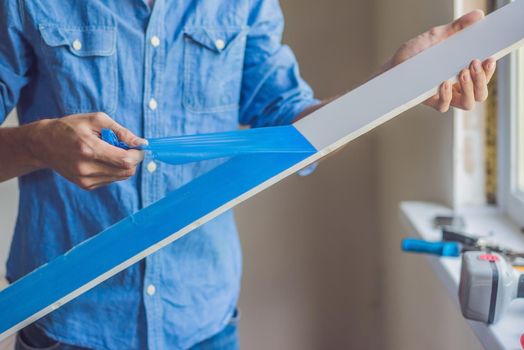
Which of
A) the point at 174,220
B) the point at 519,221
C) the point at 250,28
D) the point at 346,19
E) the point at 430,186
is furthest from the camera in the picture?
the point at 346,19

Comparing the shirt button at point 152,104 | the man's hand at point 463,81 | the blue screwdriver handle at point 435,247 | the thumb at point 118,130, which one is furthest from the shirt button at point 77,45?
the blue screwdriver handle at point 435,247

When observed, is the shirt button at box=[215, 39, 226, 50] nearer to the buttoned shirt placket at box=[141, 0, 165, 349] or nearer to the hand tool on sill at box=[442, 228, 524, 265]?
the buttoned shirt placket at box=[141, 0, 165, 349]

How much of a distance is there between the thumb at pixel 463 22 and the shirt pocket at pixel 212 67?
316mm

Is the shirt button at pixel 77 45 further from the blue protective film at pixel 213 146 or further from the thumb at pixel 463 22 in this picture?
the thumb at pixel 463 22

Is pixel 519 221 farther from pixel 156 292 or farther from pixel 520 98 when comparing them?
pixel 156 292

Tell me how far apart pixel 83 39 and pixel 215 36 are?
0.18 metres

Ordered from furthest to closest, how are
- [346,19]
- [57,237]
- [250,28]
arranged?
[346,19], [250,28], [57,237]

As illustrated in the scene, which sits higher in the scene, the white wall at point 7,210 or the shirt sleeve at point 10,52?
the shirt sleeve at point 10,52

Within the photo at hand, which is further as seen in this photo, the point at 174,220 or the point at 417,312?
the point at 417,312

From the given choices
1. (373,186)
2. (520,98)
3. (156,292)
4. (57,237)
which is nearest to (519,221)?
(520,98)

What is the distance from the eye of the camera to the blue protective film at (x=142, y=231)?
0.55m

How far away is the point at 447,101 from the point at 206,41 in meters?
0.37

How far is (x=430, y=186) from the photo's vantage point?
1316mm

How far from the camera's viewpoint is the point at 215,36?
0.80 metres
